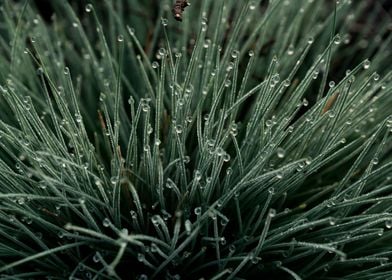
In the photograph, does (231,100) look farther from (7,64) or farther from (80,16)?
(80,16)

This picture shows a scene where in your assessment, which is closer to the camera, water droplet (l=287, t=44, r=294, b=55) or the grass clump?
the grass clump

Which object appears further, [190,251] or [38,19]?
[38,19]

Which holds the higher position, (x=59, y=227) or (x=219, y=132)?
(x=219, y=132)

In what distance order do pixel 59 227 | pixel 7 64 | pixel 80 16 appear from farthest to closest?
pixel 80 16, pixel 7 64, pixel 59 227

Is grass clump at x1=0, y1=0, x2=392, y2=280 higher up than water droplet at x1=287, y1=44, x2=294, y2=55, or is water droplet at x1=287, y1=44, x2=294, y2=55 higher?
water droplet at x1=287, y1=44, x2=294, y2=55

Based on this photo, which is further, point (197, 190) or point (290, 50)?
point (290, 50)

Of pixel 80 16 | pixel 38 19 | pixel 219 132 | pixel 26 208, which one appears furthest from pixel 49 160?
pixel 80 16

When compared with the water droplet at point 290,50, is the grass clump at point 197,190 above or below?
below

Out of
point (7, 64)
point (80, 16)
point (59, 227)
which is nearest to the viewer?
point (59, 227)

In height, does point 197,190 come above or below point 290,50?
below

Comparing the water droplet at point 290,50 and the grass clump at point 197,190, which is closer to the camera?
Answer: the grass clump at point 197,190

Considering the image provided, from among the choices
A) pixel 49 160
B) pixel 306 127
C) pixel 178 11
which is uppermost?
pixel 178 11
